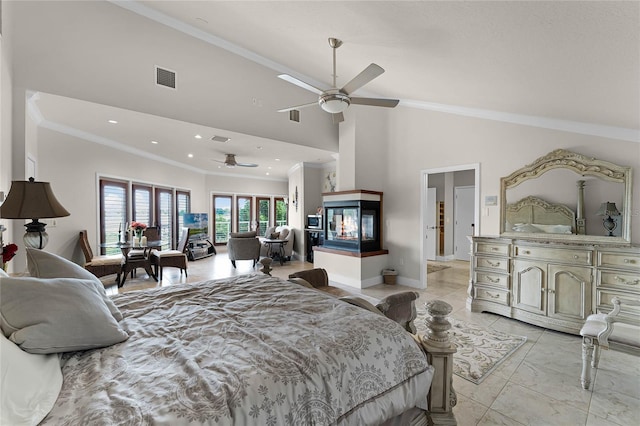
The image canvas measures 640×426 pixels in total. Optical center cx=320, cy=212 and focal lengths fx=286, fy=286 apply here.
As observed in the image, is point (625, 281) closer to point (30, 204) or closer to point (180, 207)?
point (30, 204)

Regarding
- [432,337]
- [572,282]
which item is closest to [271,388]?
[432,337]

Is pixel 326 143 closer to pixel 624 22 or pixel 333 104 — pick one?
pixel 333 104

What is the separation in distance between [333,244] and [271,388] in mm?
4722

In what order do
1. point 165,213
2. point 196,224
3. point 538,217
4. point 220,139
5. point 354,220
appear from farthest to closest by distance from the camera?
point 196,224 → point 165,213 → point 354,220 → point 220,139 → point 538,217

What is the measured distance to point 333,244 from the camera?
227 inches

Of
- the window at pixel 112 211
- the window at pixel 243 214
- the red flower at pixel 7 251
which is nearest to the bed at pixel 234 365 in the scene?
the red flower at pixel 7 251

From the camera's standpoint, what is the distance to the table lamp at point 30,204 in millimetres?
2271

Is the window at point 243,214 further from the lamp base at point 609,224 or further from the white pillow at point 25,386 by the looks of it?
the white pillow at point 25,386

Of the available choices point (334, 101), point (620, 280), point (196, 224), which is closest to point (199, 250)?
point (196, 224)

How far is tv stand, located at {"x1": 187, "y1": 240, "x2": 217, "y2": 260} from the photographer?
25.3ft

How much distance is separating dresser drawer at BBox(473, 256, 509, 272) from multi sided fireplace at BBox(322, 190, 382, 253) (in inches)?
75.8

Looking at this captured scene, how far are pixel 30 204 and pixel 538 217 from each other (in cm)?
530

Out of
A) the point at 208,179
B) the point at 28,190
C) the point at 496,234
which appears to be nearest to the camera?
the point at 28,190

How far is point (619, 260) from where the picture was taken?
9.18 feet
